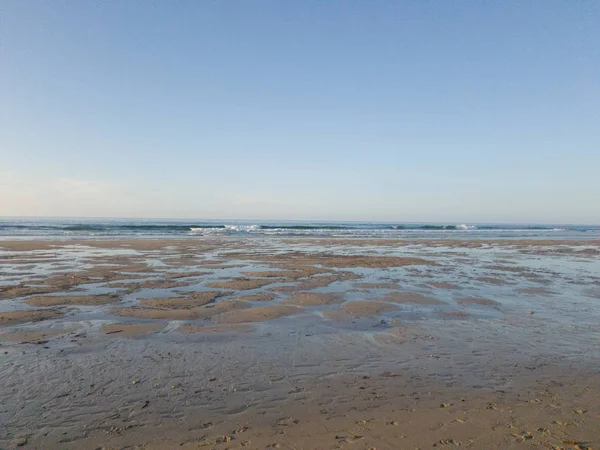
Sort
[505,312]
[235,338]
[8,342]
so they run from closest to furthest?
[8,342]
[235,338]
[505,312]

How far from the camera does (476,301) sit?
11.5 metres

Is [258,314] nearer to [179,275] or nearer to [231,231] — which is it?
[179,275]

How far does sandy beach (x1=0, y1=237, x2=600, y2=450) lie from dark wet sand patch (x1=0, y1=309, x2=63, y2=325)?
0.05 meters

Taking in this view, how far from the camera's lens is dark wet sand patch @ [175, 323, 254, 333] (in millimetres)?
8242

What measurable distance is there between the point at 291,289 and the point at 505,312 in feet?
21.5

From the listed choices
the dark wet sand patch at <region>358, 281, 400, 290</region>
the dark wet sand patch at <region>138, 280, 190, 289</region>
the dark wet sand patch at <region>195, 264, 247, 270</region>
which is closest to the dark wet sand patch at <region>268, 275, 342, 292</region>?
the dark wet sand patch at <region>358, 281, 400, 290</region>

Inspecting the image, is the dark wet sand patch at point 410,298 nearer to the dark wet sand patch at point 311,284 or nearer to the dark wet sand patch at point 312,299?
the dark wet sand patch at point 312,299

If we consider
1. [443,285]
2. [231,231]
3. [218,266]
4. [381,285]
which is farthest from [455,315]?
[231,231]

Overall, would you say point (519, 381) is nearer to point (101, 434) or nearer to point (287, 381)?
point (287, 381)

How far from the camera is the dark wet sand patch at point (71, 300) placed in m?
10.5

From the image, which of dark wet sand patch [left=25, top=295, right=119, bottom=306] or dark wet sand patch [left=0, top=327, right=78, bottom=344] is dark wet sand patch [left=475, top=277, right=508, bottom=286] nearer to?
dark wet sand patch [left=25, top=295, right=119, bottom=306]

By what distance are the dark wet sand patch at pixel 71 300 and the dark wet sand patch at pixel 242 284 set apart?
3491mm

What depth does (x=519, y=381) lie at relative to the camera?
5.76m

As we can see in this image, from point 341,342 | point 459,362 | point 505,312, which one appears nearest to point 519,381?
point 459,362
